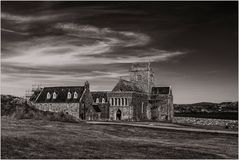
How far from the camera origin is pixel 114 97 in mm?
76000

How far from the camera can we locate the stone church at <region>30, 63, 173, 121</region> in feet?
230

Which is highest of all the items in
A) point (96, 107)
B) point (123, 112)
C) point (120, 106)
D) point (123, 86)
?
point (123, 86)

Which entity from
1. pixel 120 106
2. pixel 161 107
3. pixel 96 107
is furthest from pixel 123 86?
pixel 161 107

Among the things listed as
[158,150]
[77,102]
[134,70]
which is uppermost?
[134,70]

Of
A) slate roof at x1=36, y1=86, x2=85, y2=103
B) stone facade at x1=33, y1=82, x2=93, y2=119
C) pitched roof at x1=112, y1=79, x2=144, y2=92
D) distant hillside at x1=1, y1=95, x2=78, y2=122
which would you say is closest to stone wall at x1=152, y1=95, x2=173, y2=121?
pitched roof at x1=112, y1=79, x2=144, y2=92

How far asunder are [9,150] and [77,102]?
51.8 meters

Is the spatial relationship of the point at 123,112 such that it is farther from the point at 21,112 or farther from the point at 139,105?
the point at 21,112

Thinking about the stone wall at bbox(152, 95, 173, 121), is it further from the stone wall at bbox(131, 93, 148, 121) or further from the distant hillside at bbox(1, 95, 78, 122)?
the distant hillside at bbox(1, 95, 78, 122)

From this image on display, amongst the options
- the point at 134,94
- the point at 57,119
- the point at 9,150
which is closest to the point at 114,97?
the point at 134,94

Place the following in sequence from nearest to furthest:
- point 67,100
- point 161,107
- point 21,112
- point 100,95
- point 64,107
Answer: point 21,112 → point 64,107 → point 67,100 → point 100,95 → point 161,107

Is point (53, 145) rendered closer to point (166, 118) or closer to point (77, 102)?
point (77, 102)

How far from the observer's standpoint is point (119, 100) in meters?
75.5

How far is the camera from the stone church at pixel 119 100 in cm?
7012

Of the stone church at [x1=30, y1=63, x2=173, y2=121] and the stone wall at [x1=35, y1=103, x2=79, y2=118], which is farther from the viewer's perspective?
the stone church at [x1=30, y1=63, x2=173, y2=121]
